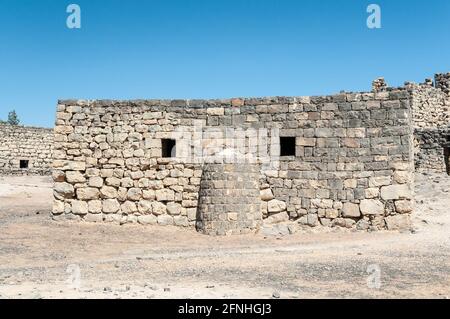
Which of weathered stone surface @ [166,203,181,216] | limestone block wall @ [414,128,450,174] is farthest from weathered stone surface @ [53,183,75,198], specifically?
limestone block wall @ [414,128,450,174]

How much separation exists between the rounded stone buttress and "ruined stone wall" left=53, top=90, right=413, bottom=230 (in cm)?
44

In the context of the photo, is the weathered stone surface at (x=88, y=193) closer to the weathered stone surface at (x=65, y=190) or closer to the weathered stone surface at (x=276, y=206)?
the weathered stone surface at (x=65, y=190)

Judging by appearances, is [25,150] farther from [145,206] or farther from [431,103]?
[431,103]

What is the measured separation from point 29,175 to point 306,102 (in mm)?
17157

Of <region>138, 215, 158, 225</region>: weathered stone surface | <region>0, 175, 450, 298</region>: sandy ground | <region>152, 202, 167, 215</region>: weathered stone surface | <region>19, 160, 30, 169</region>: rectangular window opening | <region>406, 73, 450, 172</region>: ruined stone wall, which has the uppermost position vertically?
<region>406, 73, 450, 172</region>: ruined stone wall

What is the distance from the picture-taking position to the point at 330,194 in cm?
1104

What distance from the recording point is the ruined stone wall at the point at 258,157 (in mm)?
10797

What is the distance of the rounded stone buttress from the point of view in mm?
10844

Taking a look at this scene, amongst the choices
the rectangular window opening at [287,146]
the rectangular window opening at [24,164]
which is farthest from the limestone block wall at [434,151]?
the rectangular window opening at [24,164]

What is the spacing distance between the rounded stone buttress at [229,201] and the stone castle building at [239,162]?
2cm

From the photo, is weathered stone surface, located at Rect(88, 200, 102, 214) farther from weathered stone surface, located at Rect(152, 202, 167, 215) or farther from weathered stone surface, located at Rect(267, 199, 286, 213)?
weathered stone surface, located at Rect(267, 199, 286, 213)

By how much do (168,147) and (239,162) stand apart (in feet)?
6.91

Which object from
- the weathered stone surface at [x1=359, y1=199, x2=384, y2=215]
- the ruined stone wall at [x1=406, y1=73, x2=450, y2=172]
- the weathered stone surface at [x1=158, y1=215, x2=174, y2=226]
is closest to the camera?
the weathered stone surface at [x1=359, y1=199, x2=384, y2=215]
